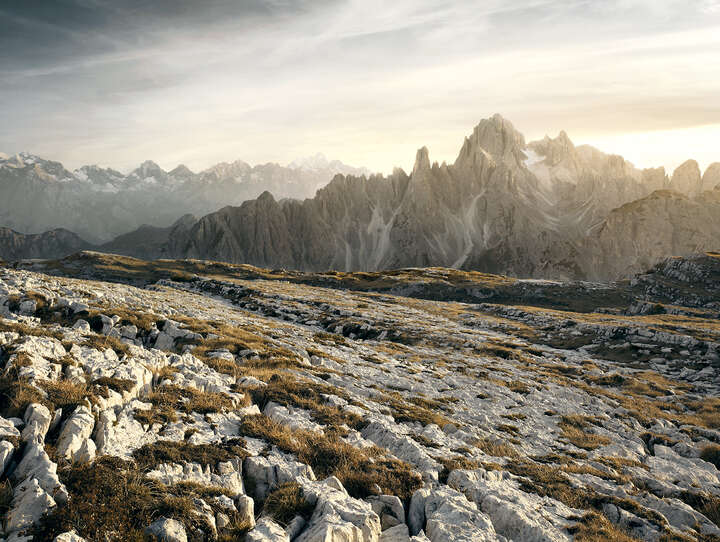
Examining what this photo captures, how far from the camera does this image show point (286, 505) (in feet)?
31.9

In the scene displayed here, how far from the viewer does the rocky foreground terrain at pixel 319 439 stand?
29.6ft

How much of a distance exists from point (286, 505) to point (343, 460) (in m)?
3.16

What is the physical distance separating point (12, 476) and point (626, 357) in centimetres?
4767

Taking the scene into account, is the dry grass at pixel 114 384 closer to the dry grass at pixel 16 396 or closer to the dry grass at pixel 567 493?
the dry grass at pixel 16 396

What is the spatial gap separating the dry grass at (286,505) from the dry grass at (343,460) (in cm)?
176

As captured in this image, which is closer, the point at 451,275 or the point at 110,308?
the point at 110,308

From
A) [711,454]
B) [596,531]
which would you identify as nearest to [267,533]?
[596,531]

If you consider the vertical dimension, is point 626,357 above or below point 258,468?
below

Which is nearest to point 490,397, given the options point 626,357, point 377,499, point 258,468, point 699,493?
point 699,493

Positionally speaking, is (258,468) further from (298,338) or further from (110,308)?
(298,338)

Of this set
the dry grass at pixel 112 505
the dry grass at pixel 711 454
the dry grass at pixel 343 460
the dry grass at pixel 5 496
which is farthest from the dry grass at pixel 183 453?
the dry grass at pixel 711 454

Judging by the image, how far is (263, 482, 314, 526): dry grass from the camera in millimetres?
9534

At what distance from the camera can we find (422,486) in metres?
12.0

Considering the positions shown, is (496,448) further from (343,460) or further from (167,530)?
(167,530)
